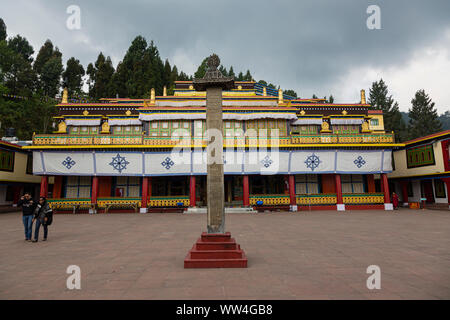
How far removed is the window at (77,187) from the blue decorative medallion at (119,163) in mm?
4004

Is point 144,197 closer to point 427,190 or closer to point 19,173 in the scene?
point 19,173

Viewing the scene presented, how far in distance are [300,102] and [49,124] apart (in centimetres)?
4431

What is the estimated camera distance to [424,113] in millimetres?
53531

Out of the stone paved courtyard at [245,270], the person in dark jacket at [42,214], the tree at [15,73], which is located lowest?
the stone paved courtyard at [245,270]

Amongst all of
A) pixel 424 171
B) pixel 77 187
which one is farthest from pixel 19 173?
pixel 424 171

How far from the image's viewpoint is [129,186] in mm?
22906

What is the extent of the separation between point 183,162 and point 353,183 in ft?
54.3

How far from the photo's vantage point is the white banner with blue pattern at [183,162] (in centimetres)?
2008

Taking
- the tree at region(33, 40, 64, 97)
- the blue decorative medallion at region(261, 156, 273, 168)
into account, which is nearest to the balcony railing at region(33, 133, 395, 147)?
the blue decorative medallion at region(261, 156, 273, 168)

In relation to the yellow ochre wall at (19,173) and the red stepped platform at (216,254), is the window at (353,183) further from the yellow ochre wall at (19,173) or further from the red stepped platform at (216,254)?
the yellow ochre wall at (19,173)

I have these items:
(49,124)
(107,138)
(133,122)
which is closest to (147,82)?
(49,124)

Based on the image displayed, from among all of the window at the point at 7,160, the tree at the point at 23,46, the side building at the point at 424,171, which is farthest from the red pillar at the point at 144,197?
the tree at the point at 23,46

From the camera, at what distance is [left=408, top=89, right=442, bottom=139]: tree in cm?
5138
